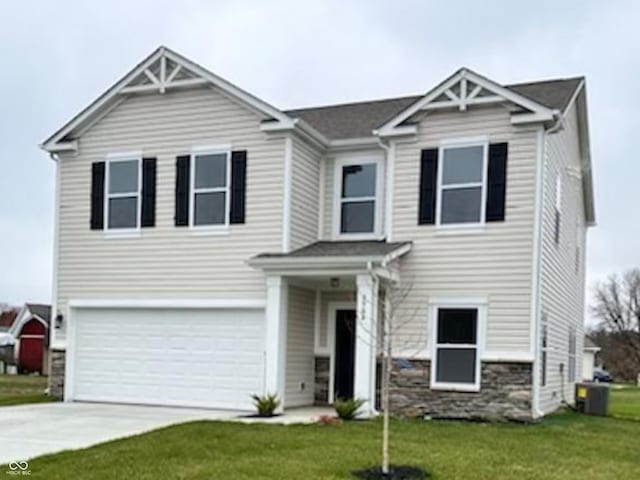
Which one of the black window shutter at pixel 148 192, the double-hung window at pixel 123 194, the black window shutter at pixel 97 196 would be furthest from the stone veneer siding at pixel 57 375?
the black window shutter at pixel 148 192

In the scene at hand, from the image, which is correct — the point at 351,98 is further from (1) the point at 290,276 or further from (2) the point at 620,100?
(1) the point at 290,276

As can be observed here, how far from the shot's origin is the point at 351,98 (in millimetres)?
25141

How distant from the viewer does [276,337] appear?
14.0m

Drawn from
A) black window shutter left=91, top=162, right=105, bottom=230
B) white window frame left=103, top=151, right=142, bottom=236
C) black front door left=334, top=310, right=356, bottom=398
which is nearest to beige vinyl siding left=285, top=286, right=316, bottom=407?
black front door left=334, top=310, right=356, bottom=398

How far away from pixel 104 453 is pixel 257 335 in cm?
579

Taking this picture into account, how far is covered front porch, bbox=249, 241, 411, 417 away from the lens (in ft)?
44.0

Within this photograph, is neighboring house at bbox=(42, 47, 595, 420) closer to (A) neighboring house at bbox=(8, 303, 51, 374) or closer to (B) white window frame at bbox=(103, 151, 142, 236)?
(B) white window frame at bbox=(103, 151, 142, 236)

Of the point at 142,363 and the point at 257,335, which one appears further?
the point at 142,363

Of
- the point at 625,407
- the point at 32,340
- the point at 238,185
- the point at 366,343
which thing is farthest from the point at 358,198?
the point at 32,340

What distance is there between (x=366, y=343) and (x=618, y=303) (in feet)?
191

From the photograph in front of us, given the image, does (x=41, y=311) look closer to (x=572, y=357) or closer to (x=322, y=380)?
(x=322, y=380)

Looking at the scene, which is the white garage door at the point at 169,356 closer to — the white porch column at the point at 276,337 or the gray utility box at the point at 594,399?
the white porch column at the point at 276,337

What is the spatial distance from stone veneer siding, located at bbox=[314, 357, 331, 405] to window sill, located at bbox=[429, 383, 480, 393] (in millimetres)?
2468

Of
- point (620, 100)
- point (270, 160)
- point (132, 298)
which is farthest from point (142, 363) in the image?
point (620, 100)
